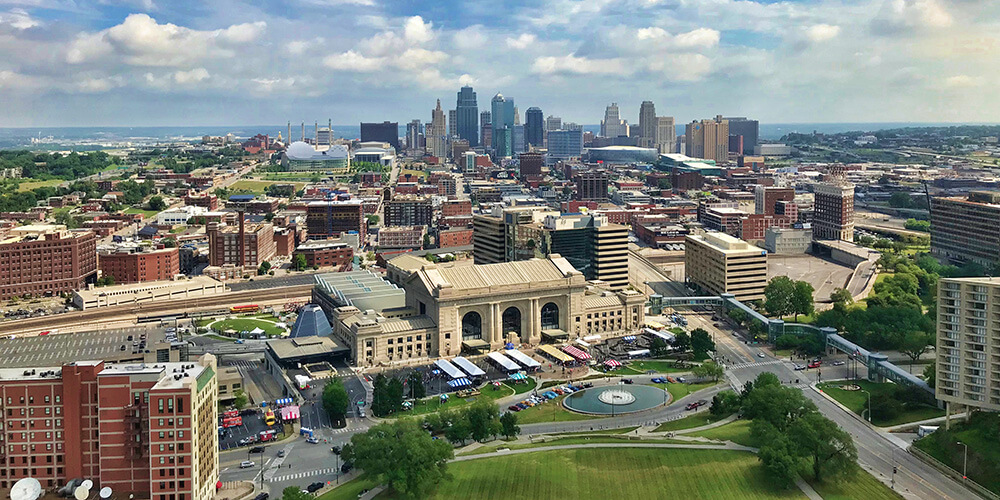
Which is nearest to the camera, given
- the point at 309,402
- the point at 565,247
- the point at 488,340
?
the point at 309,402

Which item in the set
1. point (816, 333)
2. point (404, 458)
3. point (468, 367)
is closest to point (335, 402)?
point (404, 458)

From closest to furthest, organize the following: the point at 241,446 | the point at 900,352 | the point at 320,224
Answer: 1. the point at 241,446
2. the point at 900,352
3. the point at 320,224

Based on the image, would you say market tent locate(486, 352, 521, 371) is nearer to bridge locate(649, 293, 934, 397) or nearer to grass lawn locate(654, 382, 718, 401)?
grass lawn locate(654, 382, 718, 401)

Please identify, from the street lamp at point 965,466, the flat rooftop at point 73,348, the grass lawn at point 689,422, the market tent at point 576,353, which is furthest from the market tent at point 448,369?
the street lamp at point 965,466

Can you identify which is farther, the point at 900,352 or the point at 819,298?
the point at 819,298

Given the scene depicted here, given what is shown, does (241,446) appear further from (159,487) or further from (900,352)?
(900,352)

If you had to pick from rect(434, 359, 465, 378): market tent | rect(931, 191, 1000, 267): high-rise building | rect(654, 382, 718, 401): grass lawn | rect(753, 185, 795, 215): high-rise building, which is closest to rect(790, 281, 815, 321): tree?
rect(654, 382, 718, 401): grass lawn

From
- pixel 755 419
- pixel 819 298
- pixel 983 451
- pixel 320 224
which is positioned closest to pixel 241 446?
pixel 755 419
